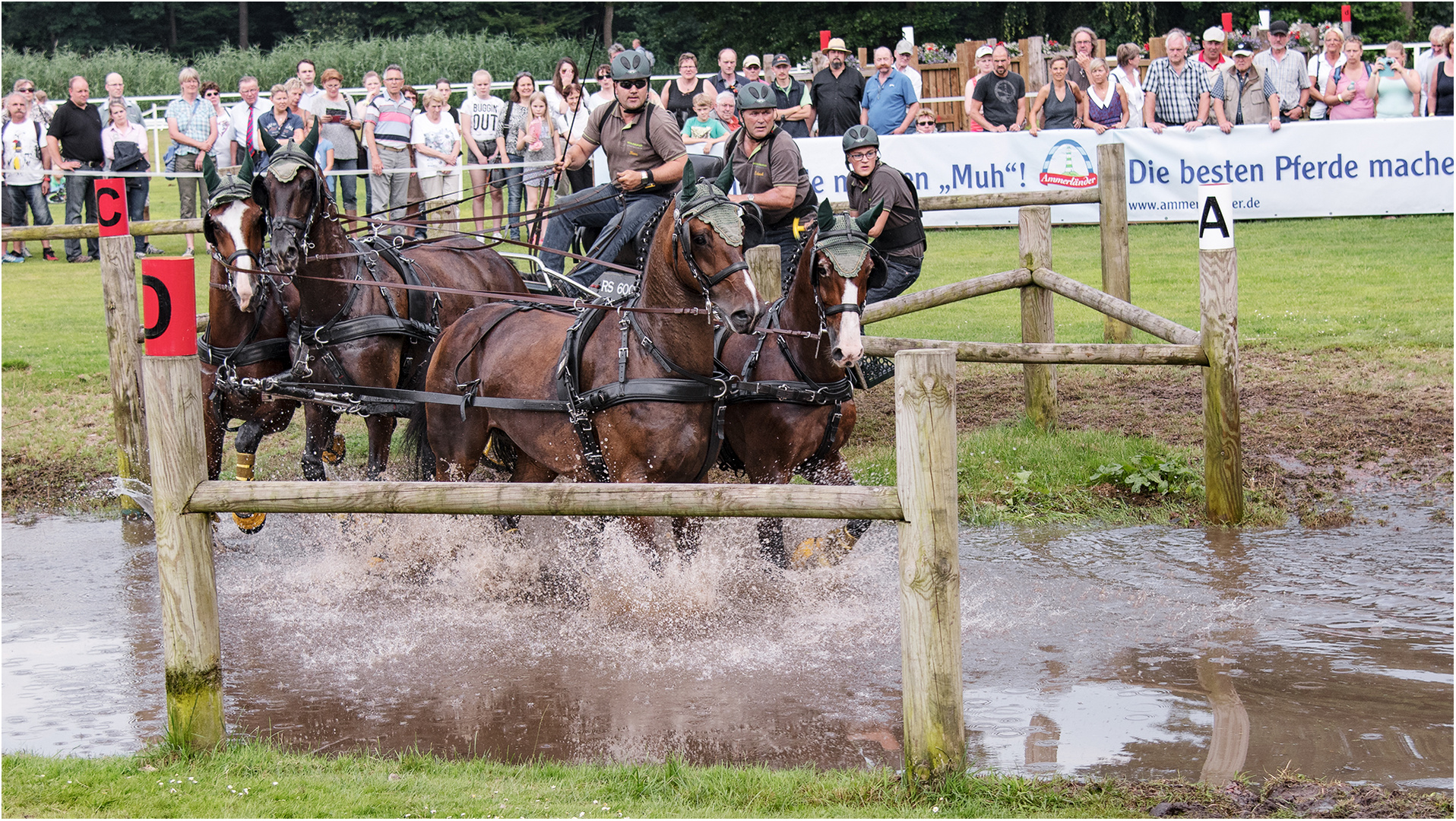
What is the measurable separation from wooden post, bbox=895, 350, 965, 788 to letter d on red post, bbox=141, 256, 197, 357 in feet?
7.89

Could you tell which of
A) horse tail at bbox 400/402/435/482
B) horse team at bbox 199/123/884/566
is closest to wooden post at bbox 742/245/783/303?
horse team at bbox 199/123/884/566

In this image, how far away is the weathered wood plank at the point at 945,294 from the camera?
8570 mm

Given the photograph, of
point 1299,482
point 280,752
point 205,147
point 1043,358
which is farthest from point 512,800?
point 205,147

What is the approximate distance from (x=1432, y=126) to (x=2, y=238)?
550 inches

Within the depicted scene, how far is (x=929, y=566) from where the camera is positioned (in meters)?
4.41

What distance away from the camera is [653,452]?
6.28 m

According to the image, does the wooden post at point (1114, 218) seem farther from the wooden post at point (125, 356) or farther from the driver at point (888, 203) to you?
the wooden post at point (125, 356)

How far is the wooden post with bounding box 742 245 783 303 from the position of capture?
8.12 m

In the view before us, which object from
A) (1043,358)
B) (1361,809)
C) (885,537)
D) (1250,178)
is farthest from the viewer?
(1250,178)

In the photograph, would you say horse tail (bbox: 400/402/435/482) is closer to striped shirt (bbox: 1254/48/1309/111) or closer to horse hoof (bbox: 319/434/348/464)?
horse hoof (bbox: 319/434/348/464)

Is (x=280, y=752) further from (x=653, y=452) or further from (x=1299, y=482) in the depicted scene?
(x=1299, y=482)

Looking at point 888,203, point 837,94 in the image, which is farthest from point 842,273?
point 837,94

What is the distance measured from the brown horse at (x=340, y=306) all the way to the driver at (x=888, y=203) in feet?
8.29

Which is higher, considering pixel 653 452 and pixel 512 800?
pixel 653 452
